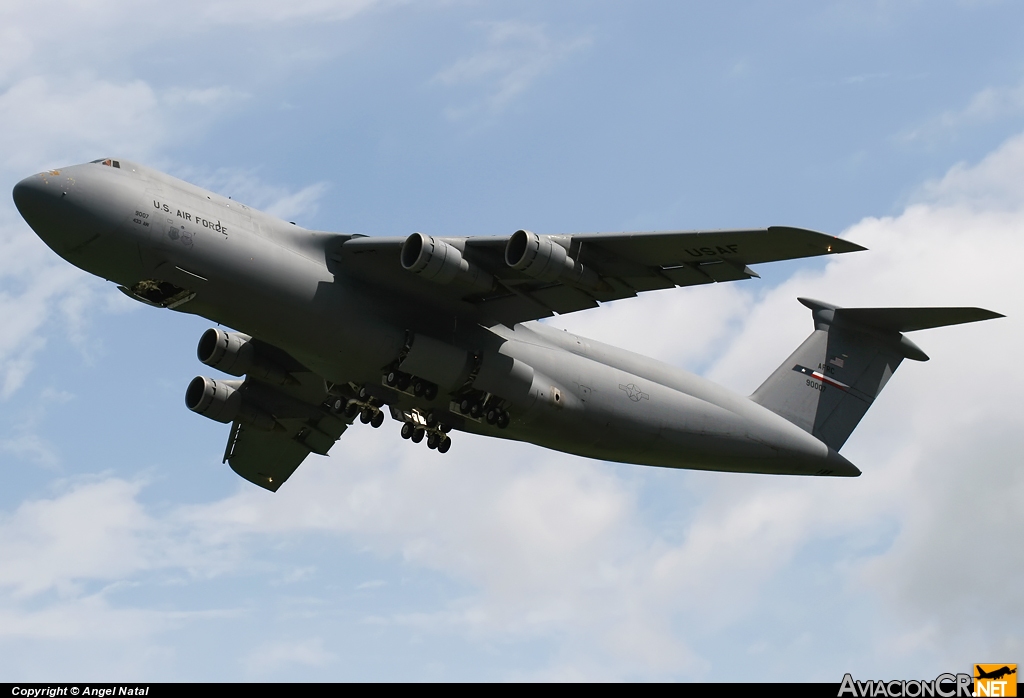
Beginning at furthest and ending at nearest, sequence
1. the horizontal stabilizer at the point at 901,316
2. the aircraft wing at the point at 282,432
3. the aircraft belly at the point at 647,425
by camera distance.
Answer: the aircraft wing at the point at 282,432 → the horizontal stabilizer at the point at 901,316 → the aircraft belly at the point at 647,425

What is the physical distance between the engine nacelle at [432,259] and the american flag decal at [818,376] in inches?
328

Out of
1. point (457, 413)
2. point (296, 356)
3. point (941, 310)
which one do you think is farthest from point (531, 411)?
point (941, 310)

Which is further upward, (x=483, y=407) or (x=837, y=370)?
(x=837, y=370)

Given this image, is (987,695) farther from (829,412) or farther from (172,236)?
(172,236)

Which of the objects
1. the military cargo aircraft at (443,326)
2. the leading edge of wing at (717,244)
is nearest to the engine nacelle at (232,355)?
the military cargo aircraft at (443,326)

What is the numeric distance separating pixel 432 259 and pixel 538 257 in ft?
4.57

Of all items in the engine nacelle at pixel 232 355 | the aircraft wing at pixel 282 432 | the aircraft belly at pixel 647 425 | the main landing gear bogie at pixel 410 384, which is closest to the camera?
the main landing gear bogie at pixel 410 384

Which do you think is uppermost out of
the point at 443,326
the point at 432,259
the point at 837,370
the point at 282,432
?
the point at 282,432

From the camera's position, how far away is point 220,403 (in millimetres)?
19641

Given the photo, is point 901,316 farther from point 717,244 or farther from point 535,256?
point 535,256

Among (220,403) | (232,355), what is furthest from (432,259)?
(220,403)

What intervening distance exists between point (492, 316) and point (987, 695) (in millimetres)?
8283

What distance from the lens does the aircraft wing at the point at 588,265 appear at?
15297 millimetres

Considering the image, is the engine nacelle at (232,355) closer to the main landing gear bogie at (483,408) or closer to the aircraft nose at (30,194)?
the main landing gear bogie at (483,408)
